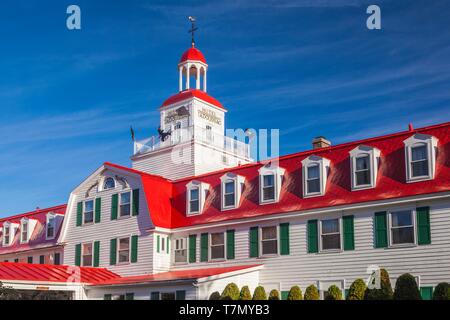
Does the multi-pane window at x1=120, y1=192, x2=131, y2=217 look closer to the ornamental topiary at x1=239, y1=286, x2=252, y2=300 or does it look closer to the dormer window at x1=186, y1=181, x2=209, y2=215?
the dormer window at x1=186, y1=181, x2=209, y2=215

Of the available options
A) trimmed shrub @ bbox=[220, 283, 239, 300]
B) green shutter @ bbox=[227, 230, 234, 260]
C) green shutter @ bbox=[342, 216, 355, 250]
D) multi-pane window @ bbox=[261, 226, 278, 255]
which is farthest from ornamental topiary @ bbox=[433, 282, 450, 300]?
green shutter @ bbox=[227, 230, 234, 260]

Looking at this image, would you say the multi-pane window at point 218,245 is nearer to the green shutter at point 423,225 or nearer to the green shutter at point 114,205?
the green shutter at point 114,205

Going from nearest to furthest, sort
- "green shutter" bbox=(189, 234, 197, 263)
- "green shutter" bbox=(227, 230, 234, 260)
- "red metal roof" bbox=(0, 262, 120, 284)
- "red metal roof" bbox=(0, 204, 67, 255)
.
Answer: "red metal roof" bbox=(0, 262, 120, 284) < "green shutter" bbox=(227, 230, 234, 260) < "green shutter" bbox=(189, 234, 197, 263) < "red metal roof" bbox=(0, 204, 67, 255)

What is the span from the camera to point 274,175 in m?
32.7

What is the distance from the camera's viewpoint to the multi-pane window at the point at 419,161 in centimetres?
2730

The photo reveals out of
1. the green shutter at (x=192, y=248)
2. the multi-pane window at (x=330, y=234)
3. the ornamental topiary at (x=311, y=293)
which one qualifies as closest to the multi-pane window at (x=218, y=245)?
the green shutter at (x=192, y=248)

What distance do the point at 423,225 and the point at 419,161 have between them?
2.90 meters

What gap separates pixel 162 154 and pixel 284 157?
1338 cm

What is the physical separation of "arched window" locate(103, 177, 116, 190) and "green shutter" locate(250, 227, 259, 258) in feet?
34.0

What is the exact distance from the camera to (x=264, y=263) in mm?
31266

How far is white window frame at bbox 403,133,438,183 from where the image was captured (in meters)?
26.9

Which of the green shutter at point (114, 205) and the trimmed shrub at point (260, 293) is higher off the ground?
the green shutter at point (114, 205)

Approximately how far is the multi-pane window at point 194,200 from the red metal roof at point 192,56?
13333 mm
